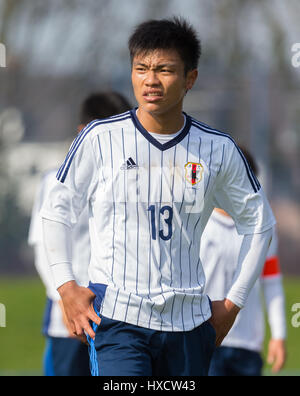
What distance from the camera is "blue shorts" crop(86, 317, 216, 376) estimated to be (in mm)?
4094

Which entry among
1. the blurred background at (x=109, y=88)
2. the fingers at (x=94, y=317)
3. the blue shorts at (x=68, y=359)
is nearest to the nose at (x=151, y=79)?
the fingers at (x=94, y=317)

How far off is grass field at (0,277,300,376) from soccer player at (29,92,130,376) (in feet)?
13.2

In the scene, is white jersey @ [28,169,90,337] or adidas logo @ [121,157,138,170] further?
white jersey @ [28,169,90,337]

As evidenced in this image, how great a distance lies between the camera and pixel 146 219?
165 inches

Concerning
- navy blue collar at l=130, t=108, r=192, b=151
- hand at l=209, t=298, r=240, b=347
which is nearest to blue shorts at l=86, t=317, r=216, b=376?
hand at l=209, t=298, r=240, b=347

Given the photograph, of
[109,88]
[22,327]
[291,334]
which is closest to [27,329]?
[22,327]

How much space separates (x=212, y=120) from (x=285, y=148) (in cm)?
205

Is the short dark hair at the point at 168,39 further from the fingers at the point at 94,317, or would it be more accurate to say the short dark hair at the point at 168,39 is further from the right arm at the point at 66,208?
the fingers at the point at 94,317

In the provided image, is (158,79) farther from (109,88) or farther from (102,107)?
(109,88)

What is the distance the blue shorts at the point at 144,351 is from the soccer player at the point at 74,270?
1.66m

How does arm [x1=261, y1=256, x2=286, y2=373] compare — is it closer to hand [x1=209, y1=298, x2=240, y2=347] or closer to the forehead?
hand [x1=209, y1=298, x2=240, y2=347]

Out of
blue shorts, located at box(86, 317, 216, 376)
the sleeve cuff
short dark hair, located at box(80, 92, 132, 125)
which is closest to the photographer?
blue shorts, located at box(86, 317, 216, 376)
